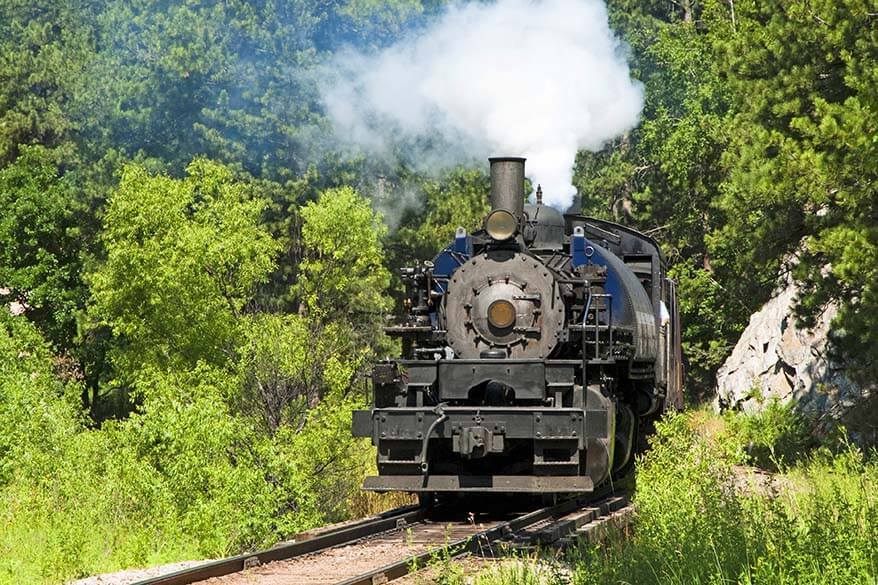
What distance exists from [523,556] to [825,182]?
9457 mm

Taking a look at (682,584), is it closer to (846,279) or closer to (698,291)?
(846,279)

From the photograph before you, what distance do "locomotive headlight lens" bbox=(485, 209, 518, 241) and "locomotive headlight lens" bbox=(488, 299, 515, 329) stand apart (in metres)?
0.73

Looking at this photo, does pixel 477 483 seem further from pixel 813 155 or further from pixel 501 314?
pixel 813 155

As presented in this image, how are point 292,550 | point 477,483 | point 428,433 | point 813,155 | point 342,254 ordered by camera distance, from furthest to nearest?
point 342,254
point 813,155
point 477,483
point 428,433
point 292,550

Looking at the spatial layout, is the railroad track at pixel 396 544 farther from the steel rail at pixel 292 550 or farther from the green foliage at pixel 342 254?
the green foliage at pixel 342 254

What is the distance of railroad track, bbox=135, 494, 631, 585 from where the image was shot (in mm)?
9828

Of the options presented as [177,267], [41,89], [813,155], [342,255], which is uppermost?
[41,89]

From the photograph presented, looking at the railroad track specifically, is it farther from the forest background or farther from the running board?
the forest background

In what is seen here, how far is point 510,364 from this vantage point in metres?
13.1

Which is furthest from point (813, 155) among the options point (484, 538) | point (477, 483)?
point (484, 538)

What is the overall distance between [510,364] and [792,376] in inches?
520

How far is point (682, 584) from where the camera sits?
788 cm

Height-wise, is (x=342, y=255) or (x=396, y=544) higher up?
(x=342, y=255)

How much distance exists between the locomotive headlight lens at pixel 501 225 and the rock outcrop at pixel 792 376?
24.3 ft
